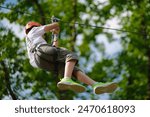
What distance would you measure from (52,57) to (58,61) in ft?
0.48

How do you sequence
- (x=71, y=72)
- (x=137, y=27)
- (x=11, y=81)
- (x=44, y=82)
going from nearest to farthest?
(x=71, y=72), (x=11, y=81), (x=44, y=82), (x=137, y=27)

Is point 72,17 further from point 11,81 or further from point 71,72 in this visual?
point 71,72

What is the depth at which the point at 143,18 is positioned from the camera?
83.0 ft

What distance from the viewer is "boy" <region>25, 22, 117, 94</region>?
10.3 metres

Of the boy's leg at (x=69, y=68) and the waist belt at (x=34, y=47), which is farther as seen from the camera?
the waist belt at (x=34, y=47)

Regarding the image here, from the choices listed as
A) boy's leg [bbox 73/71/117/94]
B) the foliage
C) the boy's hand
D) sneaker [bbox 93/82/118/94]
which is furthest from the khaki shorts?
the foliage

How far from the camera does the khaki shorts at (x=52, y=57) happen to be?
1042 centimetres

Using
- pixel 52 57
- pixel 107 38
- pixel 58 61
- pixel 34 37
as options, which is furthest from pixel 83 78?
pixel 107 38

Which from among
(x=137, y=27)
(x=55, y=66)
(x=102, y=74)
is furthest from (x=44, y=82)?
(x=55, y=66)

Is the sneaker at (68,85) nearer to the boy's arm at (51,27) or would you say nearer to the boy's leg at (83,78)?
the boy's leg at (83,78)

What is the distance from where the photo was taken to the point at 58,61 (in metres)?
10.6

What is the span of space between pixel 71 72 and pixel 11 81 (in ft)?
25.5

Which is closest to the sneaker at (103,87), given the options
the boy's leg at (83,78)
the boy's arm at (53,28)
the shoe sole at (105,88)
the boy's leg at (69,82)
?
the shoe sole at (105,88)

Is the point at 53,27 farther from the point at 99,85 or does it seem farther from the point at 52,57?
the point at 99,85
